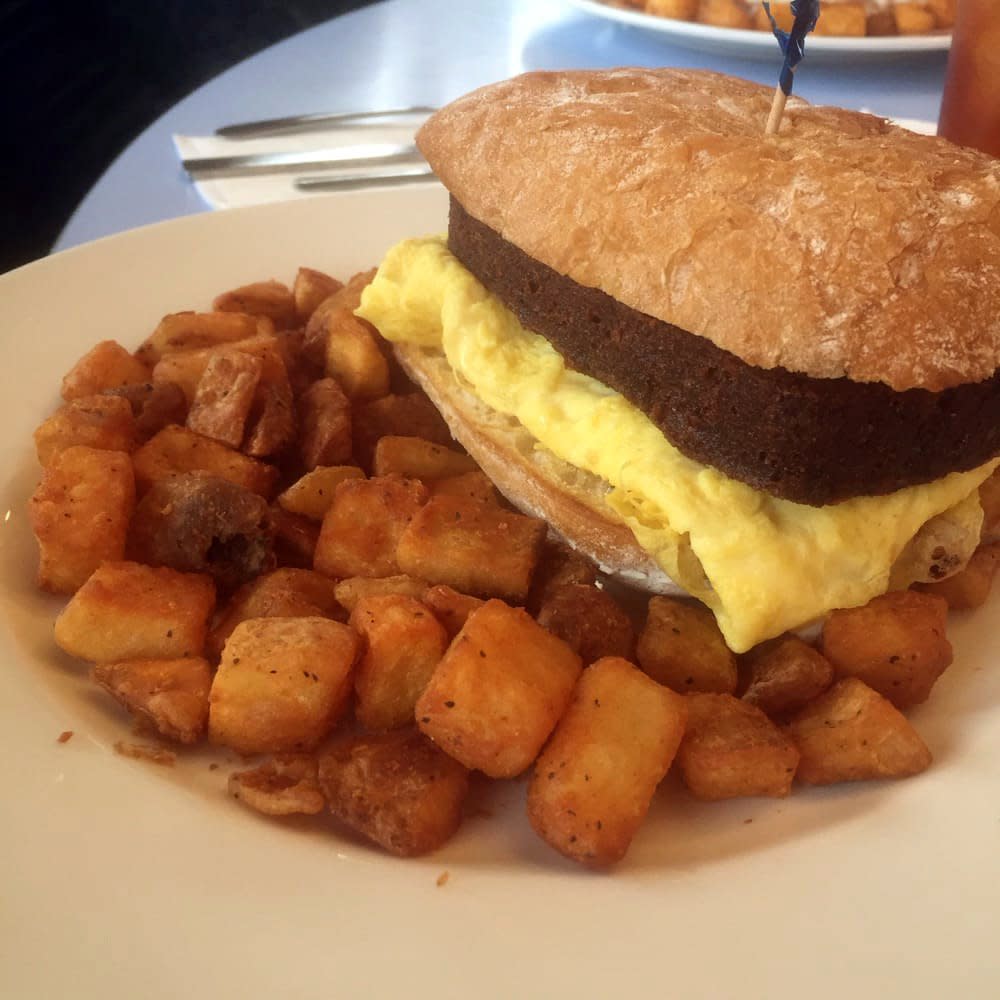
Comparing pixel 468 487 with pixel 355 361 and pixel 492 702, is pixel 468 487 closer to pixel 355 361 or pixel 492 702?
pixel 355 361

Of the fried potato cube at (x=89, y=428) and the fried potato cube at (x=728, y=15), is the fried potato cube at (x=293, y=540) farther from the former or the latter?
the fried potato cube at (x=728, y=15)

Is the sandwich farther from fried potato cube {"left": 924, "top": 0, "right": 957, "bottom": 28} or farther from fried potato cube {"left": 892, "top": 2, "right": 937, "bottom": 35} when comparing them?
fried potato cube {"left": 924, "top": 0, "right": 957, "bottom": 28}

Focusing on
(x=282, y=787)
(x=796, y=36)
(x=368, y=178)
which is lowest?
(x=282, y=787)

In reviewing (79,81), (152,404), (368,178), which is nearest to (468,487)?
(152,404)

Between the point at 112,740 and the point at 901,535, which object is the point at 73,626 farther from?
the point at 901,535

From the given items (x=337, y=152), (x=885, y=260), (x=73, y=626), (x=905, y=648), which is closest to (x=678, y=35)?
(x=337, y=152)

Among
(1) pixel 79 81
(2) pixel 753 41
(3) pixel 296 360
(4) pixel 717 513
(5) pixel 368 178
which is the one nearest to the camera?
(4) pixel 717 513
